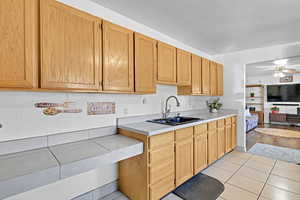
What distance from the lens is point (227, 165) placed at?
2834mm

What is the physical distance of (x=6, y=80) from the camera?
1.08 m

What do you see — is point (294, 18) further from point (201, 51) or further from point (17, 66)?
point (17, 66)

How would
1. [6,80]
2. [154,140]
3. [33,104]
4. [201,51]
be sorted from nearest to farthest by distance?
[6,80] → [33,104] → [154,140] → [201,51]

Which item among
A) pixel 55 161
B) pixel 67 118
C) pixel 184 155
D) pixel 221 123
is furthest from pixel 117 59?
pixel 221 123

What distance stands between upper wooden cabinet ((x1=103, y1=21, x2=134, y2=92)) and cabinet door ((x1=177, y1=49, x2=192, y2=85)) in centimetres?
99

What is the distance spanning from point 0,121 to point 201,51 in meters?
3.82

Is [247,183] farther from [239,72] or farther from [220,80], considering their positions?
[239,72]

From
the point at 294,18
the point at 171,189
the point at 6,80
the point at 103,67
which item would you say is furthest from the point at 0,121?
the point at 294,18

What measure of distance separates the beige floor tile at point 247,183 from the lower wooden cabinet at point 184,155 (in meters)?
0.67

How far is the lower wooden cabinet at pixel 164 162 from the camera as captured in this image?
168 centimetres

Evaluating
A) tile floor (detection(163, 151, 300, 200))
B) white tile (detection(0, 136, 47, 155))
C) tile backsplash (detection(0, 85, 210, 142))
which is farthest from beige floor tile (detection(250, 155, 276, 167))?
white tile (detection(0, 136, 47, 155))

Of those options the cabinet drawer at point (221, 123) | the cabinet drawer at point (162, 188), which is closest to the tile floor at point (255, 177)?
the cabinet drawer at point (162, 188)

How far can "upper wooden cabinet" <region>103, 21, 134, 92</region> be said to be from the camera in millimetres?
1643

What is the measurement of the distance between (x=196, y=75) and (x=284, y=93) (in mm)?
6450
